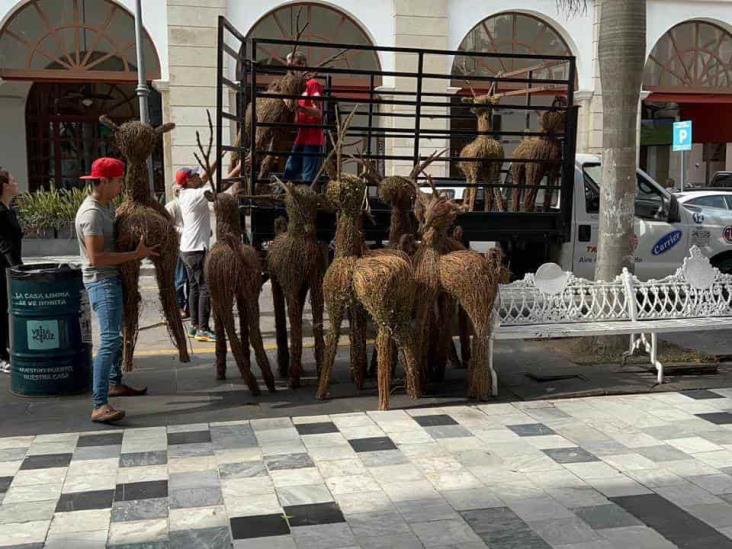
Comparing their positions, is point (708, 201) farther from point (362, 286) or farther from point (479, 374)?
point (362, 286)

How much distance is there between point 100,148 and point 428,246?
15066 millimetres

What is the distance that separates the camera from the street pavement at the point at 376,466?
3643 millimetres

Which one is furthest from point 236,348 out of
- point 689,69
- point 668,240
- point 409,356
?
point 689,69

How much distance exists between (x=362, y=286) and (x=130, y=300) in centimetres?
177

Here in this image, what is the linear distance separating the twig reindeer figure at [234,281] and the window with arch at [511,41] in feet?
39.2

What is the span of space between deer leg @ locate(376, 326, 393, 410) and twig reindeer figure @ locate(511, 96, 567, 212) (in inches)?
102

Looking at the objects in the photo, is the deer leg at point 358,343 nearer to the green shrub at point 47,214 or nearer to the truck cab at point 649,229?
the truck cab at point 649,229

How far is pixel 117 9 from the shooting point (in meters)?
15.3

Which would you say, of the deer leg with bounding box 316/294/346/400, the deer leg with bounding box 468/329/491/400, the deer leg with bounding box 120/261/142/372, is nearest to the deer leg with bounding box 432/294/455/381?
the deer leg with bounding box 468/329/491/400

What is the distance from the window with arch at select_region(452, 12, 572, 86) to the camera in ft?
54.6

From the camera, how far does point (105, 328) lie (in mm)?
5227

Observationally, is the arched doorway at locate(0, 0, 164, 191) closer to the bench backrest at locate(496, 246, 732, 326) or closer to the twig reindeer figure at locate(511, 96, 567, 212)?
the twig reindeer figure at locate(511, 96, 567, 212)

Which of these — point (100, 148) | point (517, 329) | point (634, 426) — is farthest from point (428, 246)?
point (100, 148)

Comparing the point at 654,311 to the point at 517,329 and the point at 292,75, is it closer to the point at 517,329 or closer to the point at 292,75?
the point at 517,329
